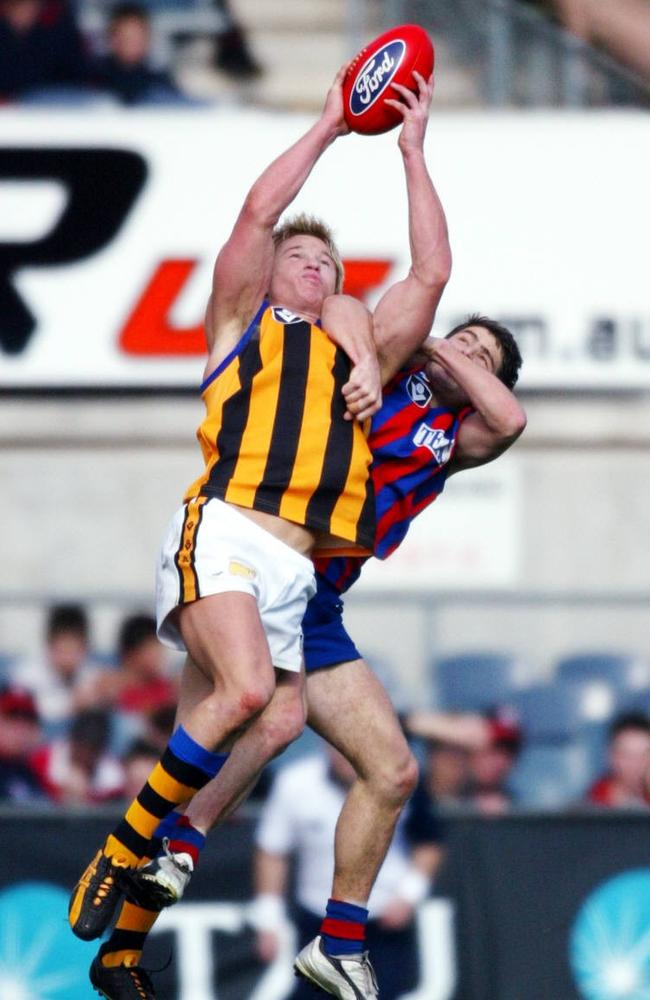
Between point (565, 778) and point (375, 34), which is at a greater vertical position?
point (375, 34)

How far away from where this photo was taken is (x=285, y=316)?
210 inches

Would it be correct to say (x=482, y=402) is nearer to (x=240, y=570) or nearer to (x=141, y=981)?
(x=240, y=570)

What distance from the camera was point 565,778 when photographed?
784 cm

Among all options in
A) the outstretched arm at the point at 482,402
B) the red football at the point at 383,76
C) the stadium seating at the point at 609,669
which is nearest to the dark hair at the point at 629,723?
the stadium seating at the point at 609,669

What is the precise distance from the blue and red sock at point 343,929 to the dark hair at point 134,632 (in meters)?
2.83

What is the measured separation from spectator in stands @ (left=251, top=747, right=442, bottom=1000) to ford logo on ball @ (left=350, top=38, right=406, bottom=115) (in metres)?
2.90

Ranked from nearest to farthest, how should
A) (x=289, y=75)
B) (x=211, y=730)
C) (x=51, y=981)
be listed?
(x=211, y=730)
(x=51, y=981)
(x=289, y=75)

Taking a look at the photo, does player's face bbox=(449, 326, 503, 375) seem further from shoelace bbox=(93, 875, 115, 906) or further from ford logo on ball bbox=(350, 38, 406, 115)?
shoelace bbox=(93, 875, 115, 906)

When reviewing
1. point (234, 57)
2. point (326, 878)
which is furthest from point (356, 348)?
point (234, 57)

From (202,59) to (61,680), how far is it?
15.9 feet

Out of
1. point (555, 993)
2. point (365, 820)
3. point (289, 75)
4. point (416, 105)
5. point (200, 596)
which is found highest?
point (289, 75)

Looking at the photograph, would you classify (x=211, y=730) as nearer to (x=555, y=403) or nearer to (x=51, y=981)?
(x=51, y=981)

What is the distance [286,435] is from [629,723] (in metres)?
3.15

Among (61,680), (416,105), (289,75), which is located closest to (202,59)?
(289,75)
